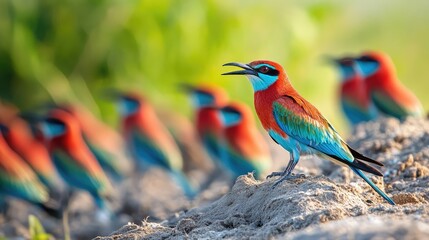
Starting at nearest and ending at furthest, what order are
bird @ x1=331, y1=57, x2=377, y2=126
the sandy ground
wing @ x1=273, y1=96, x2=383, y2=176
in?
the sandy ground, wing @ x1=273, y1=96, x2=383, y2=176, bird @ x1=331, y1=57, x2=377, y2=126

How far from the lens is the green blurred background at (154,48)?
1221 cm

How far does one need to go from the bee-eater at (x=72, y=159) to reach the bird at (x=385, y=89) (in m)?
2.38

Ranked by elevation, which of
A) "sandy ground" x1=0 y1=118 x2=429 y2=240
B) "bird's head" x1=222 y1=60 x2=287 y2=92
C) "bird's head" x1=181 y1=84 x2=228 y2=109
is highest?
"bird's head" x1=181 y1=84 x2=228 y2=109

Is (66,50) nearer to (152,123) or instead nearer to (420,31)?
(152,123)

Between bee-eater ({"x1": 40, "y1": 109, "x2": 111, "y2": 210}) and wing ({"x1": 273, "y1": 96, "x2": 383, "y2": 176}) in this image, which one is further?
bee-eater ({"x1": 40, "y1": 109, "x2": 111, "y2": 210})

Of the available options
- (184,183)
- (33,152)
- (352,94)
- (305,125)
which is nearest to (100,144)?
(33,152)

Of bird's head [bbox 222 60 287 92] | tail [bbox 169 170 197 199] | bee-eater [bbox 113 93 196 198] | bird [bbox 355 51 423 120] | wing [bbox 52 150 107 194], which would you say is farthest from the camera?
bee-eater [bbox 113 93 196 198]

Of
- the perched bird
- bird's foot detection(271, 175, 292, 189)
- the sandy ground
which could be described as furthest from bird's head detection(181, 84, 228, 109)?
bird's foot detection(271, 175, 292, 189)

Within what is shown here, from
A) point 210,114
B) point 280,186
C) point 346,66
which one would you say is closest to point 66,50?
point 210,114

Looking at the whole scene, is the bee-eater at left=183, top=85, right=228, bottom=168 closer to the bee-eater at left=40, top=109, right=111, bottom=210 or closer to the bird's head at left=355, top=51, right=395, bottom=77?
the bee-eater at left=40, top=109, right=111, bottom=210

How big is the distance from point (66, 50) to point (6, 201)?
4017 millimetres

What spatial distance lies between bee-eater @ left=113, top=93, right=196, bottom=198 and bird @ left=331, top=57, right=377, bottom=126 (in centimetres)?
170

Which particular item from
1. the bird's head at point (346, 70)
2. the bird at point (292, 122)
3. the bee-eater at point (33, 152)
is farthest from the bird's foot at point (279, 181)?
the bird's head at point (346, 70)

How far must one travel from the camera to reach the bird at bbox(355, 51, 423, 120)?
782 cm
